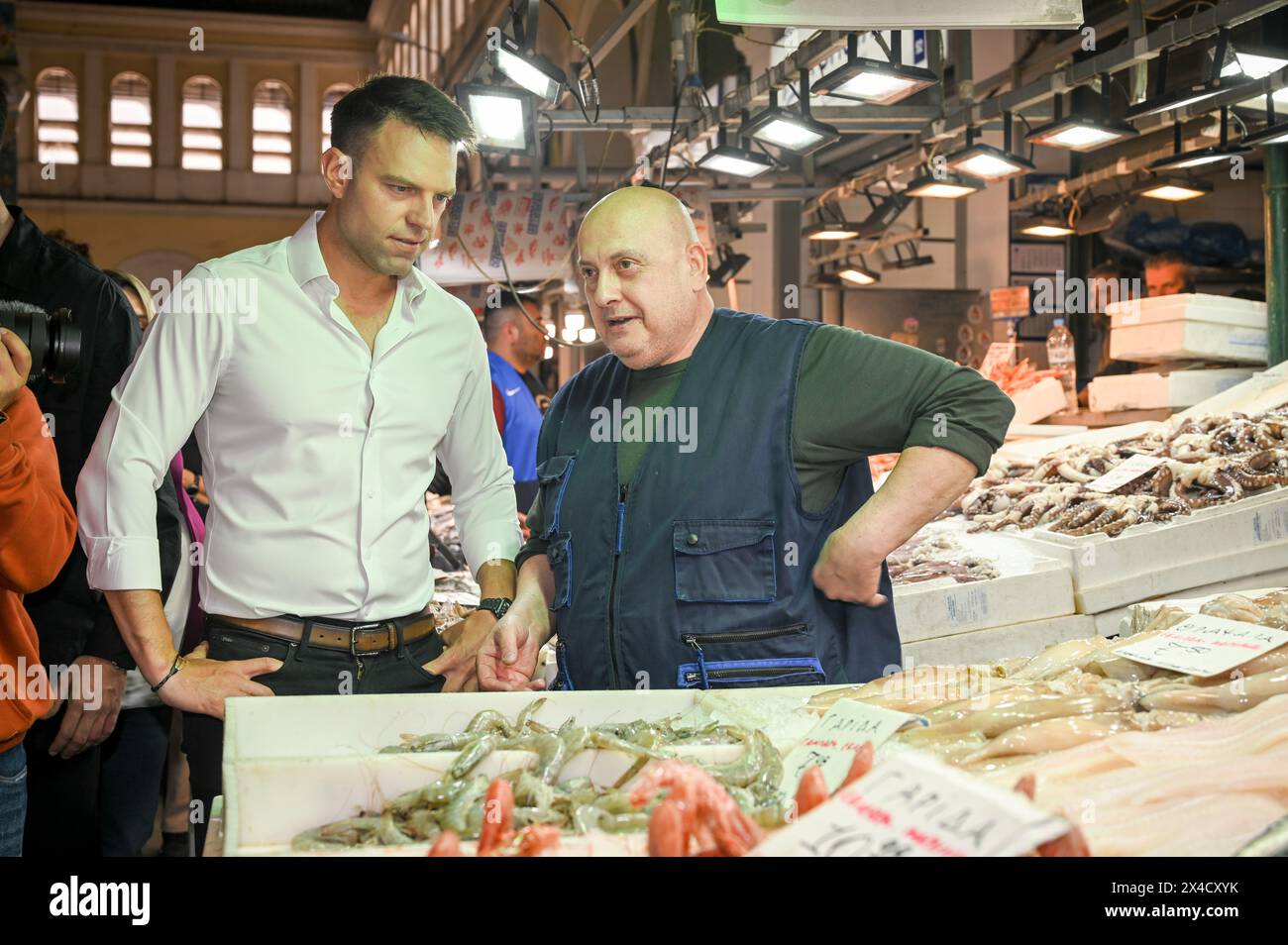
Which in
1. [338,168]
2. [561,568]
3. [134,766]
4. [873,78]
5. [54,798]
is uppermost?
[873,78]

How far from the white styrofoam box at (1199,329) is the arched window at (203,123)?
25629mm

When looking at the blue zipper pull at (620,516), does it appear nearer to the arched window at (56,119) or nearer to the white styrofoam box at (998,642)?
the white styrofoam box at (998,642)

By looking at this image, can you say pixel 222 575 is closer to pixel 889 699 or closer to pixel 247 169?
pixel 889 699

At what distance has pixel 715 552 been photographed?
257 centimetres

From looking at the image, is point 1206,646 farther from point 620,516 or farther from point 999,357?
point 999,357

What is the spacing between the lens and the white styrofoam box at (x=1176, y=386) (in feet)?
23.5

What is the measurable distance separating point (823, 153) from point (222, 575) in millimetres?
14002

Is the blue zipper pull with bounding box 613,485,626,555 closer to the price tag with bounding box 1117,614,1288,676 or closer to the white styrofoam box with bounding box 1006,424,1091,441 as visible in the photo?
the price tag with bounding box 1117,614,1288,676

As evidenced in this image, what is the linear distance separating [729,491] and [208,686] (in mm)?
1134

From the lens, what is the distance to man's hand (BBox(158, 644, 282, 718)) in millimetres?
2322

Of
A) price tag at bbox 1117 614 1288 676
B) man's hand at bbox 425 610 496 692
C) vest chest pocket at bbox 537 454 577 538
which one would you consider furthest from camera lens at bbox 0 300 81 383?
price tag at bbox 1117 614 1288 676

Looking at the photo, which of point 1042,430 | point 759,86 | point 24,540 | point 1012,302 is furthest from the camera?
point 1012,302

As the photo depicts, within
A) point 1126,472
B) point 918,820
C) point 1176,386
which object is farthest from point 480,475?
point 1176,386
